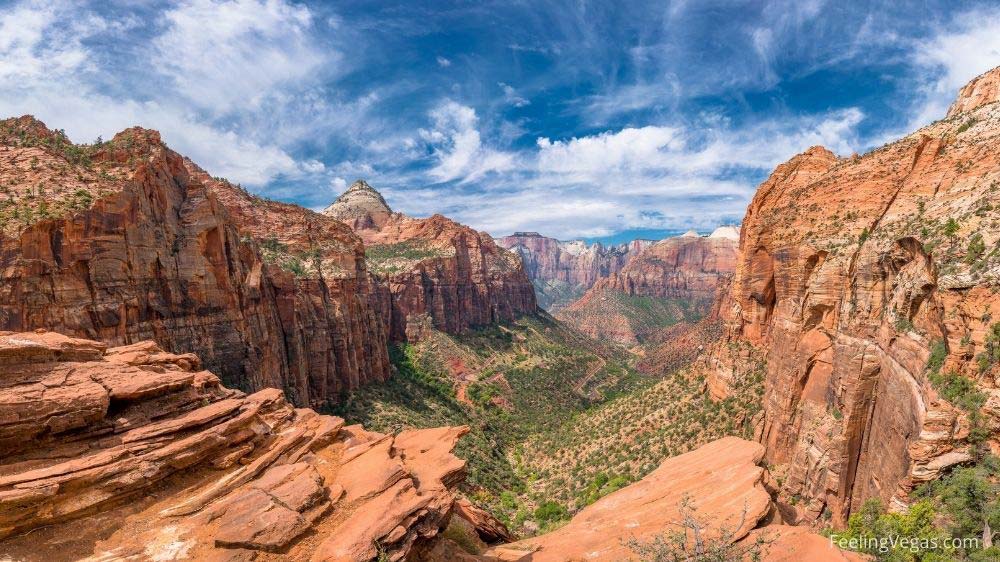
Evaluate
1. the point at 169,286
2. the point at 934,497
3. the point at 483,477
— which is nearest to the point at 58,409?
the point at 169,286

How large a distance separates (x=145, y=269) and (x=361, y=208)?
443 feet

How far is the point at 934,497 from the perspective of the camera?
15484mm

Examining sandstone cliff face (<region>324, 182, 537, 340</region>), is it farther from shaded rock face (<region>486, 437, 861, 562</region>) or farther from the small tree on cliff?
the small tree on cliff

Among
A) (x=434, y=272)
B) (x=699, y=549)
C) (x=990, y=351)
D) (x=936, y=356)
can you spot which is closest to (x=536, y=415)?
(x=434, y=272)

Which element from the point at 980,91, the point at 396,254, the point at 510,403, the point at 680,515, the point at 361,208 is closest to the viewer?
the point at 680,515

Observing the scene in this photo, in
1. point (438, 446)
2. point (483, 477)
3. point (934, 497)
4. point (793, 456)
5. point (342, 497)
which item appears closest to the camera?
point (342, 497)

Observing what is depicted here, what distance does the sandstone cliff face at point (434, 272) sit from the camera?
10431cm

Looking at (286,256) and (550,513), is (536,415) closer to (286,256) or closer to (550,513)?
(550,513)

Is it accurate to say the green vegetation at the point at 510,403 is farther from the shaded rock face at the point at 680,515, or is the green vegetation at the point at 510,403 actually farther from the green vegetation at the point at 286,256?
the green vegetation at the point at 286,256

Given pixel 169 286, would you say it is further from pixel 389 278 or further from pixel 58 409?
pixel 389 278

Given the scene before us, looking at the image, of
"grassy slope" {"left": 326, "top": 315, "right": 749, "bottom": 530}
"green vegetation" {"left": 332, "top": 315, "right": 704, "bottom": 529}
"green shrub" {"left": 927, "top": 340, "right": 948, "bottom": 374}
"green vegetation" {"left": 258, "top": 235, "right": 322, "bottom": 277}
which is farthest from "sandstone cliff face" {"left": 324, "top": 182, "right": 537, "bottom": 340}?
"green shrub" {"left": 927, "top": 340, "right": 948, "bottom": 374}

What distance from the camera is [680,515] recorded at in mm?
16484

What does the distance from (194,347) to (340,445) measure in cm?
2622

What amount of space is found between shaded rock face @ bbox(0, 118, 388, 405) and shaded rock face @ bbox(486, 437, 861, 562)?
3130 centimetres
